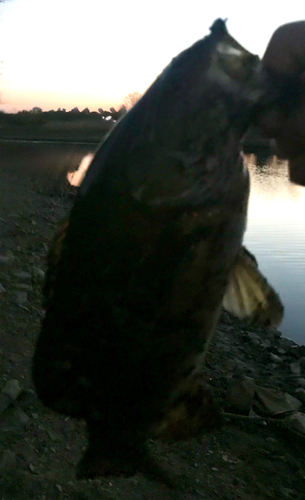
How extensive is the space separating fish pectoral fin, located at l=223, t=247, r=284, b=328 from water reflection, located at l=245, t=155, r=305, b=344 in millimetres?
497

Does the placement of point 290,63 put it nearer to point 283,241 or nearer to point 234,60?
point 234,60

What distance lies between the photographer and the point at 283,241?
40.8 feet

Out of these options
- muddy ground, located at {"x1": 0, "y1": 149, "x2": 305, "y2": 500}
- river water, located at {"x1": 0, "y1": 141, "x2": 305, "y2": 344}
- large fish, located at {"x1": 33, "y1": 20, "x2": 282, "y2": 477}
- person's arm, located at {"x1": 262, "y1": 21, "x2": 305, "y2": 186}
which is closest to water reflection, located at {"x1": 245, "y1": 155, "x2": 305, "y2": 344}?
river water, located at {"x1": 0, "y1": 141, "x2": 305, "y2": 344}

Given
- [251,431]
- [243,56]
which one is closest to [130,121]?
[243,56]

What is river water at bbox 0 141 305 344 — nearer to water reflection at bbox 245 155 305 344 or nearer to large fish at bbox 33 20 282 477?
Result: water reflection at bbox 245 155 305 344

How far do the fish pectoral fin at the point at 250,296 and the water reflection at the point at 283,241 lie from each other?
1.63ft

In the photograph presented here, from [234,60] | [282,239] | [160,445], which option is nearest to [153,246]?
[234,60]

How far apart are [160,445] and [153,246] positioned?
2211 millimetres

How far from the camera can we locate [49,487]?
8.46ft

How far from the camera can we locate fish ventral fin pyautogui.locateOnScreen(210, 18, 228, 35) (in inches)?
56.2

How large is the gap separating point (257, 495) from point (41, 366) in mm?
1979

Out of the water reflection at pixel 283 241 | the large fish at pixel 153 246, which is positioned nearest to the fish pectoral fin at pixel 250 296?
the large fish at pixel 153 246

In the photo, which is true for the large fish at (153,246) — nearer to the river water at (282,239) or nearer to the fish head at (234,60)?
the fish head at (234,60)

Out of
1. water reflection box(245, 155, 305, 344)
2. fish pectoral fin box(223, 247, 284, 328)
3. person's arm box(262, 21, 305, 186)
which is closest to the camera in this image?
person's arm box(262, 21, 305, 186)
